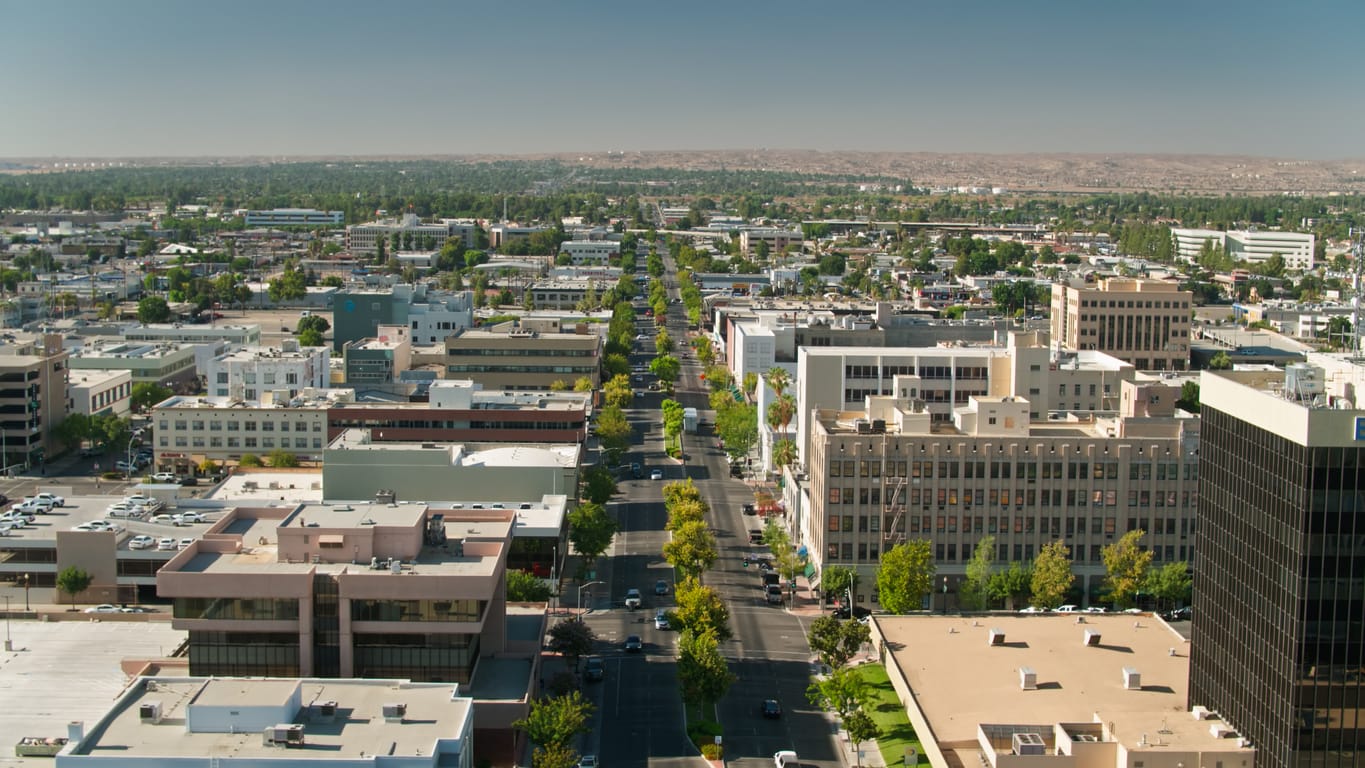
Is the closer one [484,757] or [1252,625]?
[1252,625]

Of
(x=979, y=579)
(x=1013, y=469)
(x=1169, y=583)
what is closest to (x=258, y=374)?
(x=1013, y=469)

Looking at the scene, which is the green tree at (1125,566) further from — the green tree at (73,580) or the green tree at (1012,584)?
the green tree at (73,580)

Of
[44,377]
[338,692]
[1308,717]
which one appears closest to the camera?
[1308,717]

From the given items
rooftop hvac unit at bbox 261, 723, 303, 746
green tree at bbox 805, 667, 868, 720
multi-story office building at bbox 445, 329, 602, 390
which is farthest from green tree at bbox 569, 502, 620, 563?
multi-story office building at bbox 445, 329, 602, 390

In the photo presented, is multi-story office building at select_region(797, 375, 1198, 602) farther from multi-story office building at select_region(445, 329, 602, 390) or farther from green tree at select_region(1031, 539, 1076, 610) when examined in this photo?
multi-story office building at select_region(445, 329, 602, 390)

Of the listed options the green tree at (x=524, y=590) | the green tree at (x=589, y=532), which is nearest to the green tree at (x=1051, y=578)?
the green tree at (x=589, y=532)

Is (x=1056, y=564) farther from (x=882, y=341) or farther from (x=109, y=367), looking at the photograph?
(x=109, y=367)

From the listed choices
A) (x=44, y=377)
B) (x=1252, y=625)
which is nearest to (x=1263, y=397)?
(x=1252, y=625)
